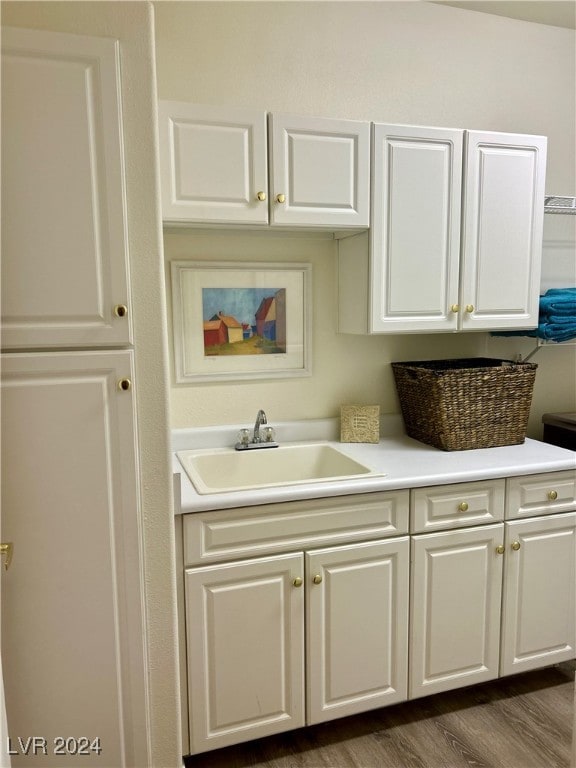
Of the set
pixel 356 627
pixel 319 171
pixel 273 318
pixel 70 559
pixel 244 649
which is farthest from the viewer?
pixel 273 318

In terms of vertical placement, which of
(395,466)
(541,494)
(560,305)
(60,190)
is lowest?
(541,494)

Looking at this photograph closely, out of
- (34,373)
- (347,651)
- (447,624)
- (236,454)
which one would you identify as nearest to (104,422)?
(34,373)

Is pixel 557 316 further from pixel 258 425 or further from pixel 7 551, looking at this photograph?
pixel 7 551

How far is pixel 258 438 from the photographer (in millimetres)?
2279

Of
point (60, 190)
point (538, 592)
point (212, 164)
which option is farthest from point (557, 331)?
point (60, 190)

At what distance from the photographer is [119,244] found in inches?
54.7

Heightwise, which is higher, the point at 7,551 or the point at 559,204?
the point at 559,204

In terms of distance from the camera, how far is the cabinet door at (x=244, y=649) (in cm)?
171

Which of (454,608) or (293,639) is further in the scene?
(454,608)

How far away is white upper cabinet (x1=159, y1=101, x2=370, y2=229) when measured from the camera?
183cm

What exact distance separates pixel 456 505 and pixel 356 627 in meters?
0.53

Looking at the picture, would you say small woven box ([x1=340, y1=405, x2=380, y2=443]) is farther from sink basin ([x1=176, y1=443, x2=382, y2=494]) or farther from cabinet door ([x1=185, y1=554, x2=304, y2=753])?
cabinet door ([x1=185, y1=554, x2=304, y2=753])

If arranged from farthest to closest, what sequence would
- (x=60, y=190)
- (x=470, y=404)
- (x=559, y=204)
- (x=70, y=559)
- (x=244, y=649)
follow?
1. (x=559, y=204)
2. (x=470, y=404)
3. (x=244, y=649)
4. (x=70, y=559)
5. (x=60, y=190)

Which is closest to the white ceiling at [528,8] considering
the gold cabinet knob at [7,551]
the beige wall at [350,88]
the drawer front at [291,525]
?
the beige wall at [350,88]
